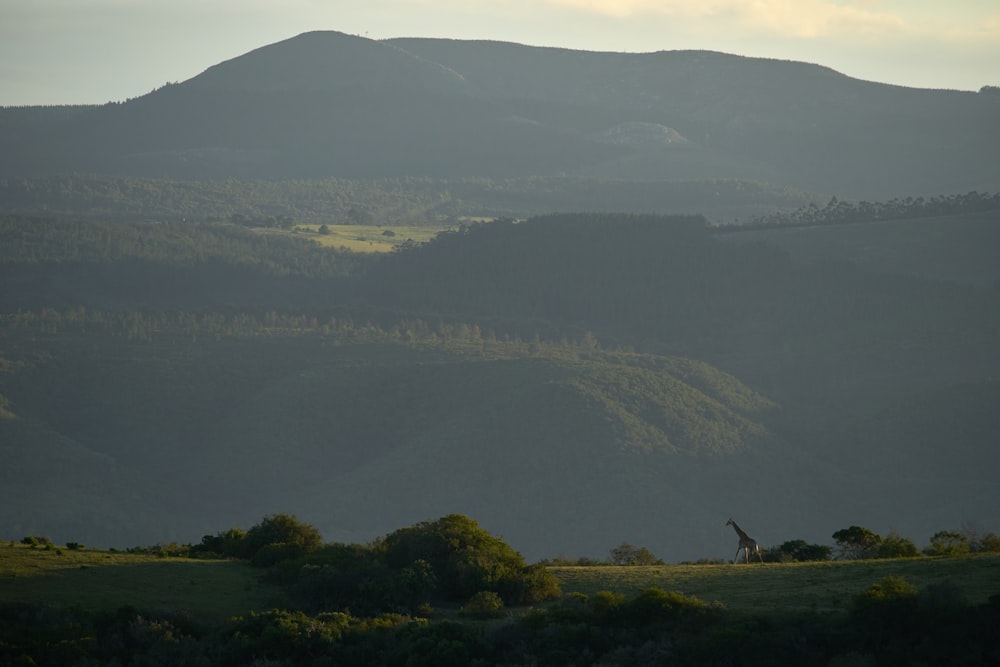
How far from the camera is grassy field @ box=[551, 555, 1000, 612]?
119 ft

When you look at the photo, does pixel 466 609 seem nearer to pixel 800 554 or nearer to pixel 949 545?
pixel 800 554

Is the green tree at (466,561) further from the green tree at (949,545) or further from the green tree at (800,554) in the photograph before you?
the green tree at (949,545)

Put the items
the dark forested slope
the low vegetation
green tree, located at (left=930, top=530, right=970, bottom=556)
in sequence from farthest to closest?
the dark forested slope < green tree, located at (left=930, top=530, right=970, bottom=556) < the low vegetation

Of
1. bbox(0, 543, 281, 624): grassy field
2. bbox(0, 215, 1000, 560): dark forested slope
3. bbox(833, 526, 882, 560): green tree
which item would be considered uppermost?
bbox(0, 543, 281, 624): grassy field

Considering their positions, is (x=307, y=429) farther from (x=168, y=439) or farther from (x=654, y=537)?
(x=654, y=537)

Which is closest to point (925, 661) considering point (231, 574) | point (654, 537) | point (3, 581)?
point (231, 574)

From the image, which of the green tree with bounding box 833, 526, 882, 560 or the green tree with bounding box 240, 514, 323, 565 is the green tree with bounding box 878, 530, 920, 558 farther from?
the green tree with bounding box 240, 514, 323, 565

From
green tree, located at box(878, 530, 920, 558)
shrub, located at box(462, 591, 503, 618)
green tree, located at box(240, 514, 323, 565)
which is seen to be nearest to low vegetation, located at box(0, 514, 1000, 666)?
shrub, located at box(462, 591, 503, 618)

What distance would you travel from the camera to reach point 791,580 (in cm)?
3900

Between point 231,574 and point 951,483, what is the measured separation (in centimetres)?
11493

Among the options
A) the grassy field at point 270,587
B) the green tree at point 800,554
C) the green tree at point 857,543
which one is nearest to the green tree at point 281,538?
the grassy field at point 270,587

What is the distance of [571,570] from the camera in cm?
4241

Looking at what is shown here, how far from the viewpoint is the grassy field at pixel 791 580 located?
36.2 m

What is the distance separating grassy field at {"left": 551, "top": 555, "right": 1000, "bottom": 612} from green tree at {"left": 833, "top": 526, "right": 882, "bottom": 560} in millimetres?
6609
